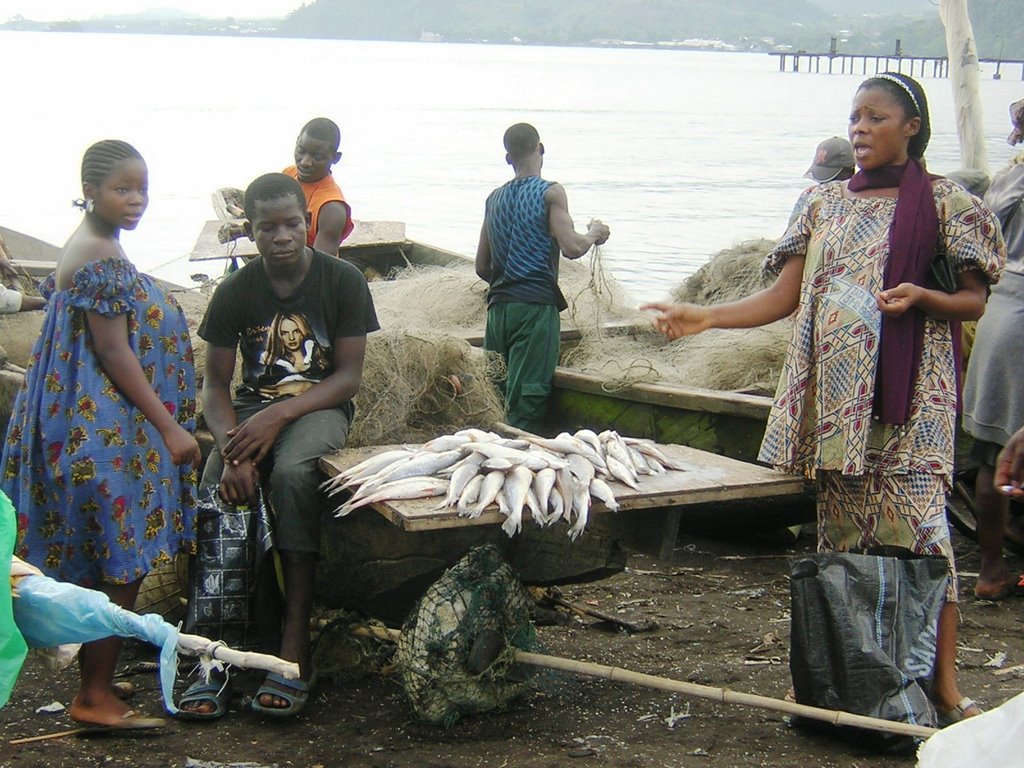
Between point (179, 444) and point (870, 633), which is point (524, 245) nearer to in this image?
point (179, 444)

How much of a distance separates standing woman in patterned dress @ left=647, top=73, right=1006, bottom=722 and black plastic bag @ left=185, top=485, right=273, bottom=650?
155 centimetres

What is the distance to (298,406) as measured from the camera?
14.1 ft

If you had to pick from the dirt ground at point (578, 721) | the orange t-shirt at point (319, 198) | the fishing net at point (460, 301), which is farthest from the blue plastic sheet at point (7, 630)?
the fishing net at point (460, 301)

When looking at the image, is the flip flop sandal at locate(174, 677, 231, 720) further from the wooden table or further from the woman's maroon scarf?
the woman's maroon scarf

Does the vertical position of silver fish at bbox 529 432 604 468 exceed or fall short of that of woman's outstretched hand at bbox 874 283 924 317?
it falls short

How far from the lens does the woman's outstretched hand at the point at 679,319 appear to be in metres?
4.00

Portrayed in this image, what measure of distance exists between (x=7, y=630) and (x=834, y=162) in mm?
5366

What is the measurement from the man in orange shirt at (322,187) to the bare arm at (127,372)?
5.57ft

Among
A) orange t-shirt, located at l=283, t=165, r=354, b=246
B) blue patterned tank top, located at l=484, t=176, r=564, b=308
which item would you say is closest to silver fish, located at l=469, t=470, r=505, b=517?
orange t-shirt, located at l=283, t=165, r=354, b=246

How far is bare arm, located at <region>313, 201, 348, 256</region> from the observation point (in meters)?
5.52

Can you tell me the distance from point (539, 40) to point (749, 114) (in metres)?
95.8

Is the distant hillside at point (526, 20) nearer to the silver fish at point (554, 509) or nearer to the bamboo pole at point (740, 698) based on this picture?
the bamboo pole at point (740, 698)

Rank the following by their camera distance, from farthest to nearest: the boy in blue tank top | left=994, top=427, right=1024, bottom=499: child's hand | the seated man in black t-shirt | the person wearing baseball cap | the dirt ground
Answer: the person wearing baseball cap, the boy in blue tank top, the seated man in black t-shirt, the dirt ground, left=994, top=427, right=1024, bottom=499: child's hand

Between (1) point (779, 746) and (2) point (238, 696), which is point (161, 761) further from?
(1) point (779, 746)
